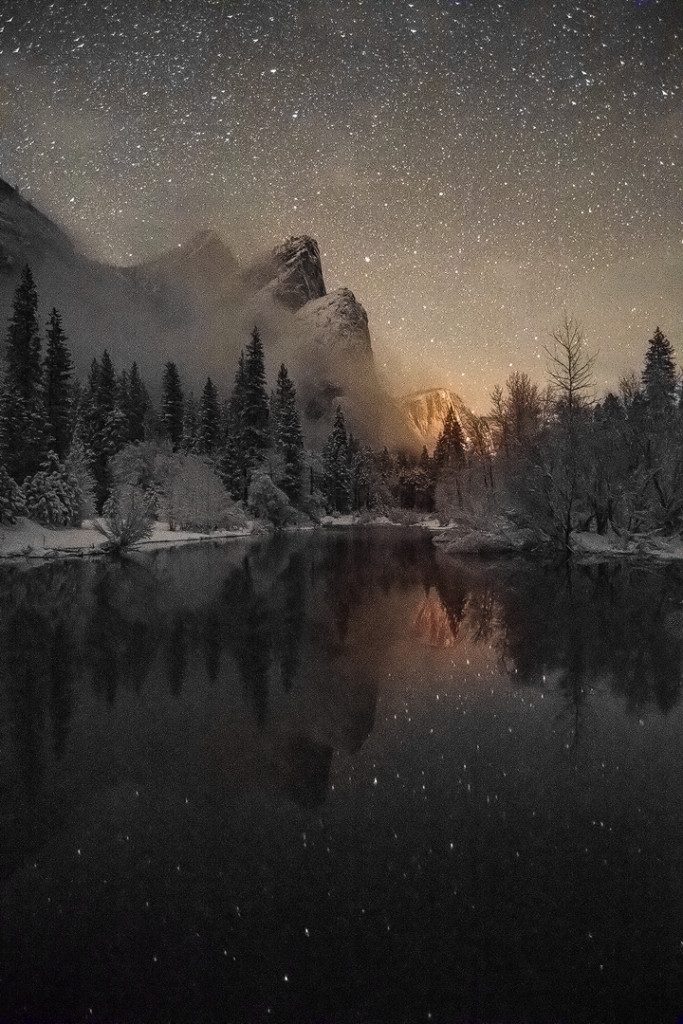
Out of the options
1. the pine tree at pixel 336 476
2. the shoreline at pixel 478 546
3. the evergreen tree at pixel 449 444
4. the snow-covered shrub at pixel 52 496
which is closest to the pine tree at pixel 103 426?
the snow-covered shrub at pixel 52 496

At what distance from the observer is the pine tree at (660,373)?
40.8 m

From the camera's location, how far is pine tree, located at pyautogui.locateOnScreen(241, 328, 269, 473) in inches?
2395

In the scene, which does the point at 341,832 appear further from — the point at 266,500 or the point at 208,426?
the point at 208,426

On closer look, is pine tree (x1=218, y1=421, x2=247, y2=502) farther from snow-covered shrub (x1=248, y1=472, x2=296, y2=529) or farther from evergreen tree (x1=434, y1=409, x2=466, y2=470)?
evergreen tree (x1=434, y1=409, x2=466, y2=470)

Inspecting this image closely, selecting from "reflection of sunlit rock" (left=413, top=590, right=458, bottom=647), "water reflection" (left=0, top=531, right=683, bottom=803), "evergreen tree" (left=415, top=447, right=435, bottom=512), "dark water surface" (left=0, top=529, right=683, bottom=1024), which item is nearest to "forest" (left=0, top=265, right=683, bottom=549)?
"water reflection" (left=0, top=531, right=683, bottom=803)

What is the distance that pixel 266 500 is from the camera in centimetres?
5306

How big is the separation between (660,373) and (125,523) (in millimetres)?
48058

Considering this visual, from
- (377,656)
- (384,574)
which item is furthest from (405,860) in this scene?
(384,574)

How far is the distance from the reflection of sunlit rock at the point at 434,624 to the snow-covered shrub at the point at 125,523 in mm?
19963

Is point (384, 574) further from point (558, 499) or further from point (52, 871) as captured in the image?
point (52, 871)

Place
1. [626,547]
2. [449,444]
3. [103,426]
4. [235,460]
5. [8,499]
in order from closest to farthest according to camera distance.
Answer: [8,499] → [626,547] → [103,426] → [235,460] → [449,444]

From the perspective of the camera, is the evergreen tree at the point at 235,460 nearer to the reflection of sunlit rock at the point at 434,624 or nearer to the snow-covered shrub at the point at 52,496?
the snow-covered shrub at the point at 52,496

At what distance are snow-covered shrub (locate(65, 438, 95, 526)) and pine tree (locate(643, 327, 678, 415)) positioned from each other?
3832cm

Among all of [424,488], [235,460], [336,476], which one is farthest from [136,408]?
[424,488]
